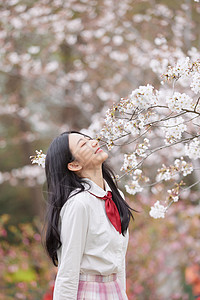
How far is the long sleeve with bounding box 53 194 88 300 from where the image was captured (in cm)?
155

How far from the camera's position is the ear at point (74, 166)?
171 centimetres

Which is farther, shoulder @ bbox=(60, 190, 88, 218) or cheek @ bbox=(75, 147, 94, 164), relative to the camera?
cheek @ bbox=(75, 147, 94, 164)

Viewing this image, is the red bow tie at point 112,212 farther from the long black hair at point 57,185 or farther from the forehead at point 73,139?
the forehead at point 73,139

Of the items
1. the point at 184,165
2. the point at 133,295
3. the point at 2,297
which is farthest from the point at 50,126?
the point at 184,165

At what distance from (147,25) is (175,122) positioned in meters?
3.34

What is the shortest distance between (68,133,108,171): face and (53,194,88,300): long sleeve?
0.17 metres

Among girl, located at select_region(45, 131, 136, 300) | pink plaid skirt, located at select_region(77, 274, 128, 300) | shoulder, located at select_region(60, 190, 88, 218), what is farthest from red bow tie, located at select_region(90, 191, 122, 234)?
pink plaid skirt, located at select_region(77, 274, 128, 300)

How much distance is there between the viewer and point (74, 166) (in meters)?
1.72

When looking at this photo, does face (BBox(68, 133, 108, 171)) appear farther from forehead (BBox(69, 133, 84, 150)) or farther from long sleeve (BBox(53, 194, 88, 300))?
long sleeve (BBox(53, 194, 88, 300))

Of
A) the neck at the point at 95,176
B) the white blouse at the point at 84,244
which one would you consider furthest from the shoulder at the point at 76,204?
the neck at the point at 95,176

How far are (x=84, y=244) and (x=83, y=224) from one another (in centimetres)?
8

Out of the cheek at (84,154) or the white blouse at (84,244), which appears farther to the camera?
the cheek at (84,154)

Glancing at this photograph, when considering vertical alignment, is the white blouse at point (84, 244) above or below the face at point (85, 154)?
below

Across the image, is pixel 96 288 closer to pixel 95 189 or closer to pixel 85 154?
pixel 95 189
